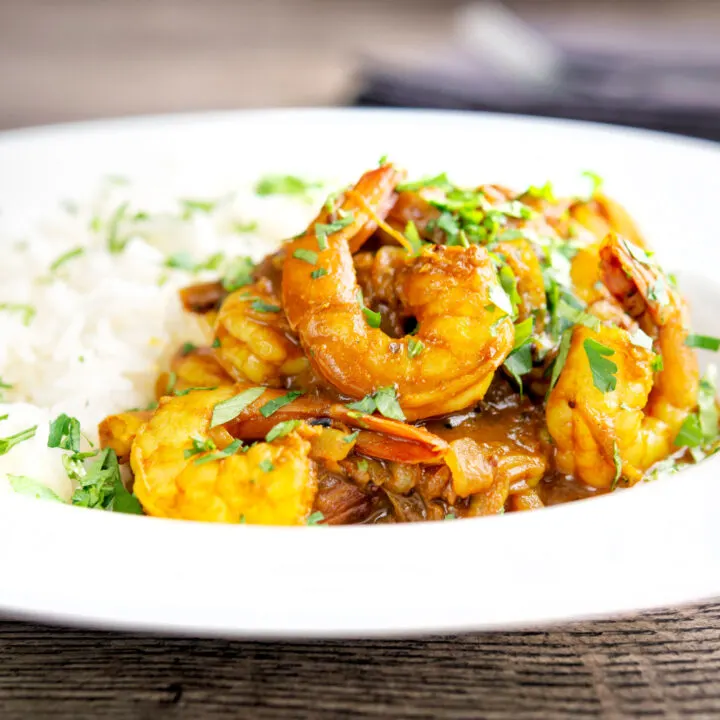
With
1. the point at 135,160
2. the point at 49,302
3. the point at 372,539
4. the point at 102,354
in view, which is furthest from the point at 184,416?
the point at 135,160

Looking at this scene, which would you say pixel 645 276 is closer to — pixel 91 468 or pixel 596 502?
pixel 596 502

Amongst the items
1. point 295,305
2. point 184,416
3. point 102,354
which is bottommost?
point 102,354

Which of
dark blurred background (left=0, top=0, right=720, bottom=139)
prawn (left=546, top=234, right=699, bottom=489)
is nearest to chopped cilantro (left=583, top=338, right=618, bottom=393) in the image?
prawn (left=546, top=234, right=699, bottom=489)

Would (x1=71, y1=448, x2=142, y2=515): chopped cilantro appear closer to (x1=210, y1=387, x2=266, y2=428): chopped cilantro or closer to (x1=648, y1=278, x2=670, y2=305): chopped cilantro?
(x1=210, y1=387, x2=266, y2=428): chopped cilantro

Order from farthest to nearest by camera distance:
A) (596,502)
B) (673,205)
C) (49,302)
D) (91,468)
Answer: (673,205), (49,302), (91,468), (596,502)

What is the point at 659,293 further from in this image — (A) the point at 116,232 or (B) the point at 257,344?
(A) the point at 116,232

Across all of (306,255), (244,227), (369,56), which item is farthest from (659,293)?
(369,56)
